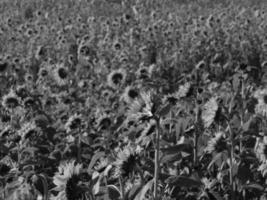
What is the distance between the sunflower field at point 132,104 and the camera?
6.81ft

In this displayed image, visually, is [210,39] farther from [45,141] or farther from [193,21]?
[45,141]

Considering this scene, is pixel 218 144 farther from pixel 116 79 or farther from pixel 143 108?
pixel 116 79

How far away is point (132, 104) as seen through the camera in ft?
6.59

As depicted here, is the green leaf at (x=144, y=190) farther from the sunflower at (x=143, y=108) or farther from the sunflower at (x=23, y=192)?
the sunflower at (x=23, y=192)

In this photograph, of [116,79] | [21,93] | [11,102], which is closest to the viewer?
[11,102]

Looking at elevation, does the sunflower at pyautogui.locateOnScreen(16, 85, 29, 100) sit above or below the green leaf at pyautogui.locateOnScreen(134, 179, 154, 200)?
above

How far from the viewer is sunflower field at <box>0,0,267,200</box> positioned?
81.7 inches

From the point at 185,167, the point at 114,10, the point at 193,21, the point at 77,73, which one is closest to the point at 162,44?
the point at 193,21

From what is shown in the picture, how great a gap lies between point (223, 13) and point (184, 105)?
21.7ft

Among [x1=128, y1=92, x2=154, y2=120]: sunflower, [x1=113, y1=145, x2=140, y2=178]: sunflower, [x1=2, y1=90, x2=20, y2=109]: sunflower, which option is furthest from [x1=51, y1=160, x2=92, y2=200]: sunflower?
[x1=2, y1=90, x2=20, y2=109]: sunflower

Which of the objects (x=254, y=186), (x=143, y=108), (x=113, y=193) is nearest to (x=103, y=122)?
(x=254, y=186)

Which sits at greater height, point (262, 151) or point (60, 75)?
point (60, 75)

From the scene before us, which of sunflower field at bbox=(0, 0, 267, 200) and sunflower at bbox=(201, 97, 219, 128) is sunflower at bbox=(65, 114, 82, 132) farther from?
sunflower at bbox=(201, 97, 219, 128)

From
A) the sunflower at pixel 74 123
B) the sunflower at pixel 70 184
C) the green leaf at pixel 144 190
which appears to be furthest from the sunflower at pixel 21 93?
the green leaf at pixel 144 190
